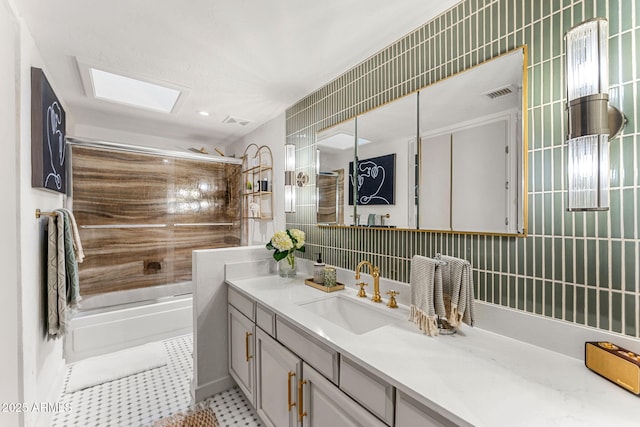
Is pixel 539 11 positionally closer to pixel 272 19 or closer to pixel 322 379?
pixel 272 19

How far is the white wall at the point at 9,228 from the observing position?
3.86 feet

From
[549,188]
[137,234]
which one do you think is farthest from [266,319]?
[137,234]

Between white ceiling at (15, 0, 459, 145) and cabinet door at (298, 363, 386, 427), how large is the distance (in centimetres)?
167

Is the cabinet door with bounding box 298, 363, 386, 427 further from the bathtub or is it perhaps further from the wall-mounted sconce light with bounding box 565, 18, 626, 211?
the bathtub

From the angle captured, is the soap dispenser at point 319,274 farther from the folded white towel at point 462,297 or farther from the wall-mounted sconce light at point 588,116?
the wall-mounted sconce light at point 588,116

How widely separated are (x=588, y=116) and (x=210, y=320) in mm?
2169

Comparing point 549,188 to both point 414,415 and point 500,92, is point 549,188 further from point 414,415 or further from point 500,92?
point 414,415

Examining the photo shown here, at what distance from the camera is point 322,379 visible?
110 cm

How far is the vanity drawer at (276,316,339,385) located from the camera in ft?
3.47

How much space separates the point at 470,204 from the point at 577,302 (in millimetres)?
493

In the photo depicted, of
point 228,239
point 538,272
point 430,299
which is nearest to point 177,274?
point 228,239

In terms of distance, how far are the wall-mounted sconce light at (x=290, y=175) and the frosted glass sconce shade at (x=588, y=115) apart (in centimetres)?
183

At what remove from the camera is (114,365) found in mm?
2316

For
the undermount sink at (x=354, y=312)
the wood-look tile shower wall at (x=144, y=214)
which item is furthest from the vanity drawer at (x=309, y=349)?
the wood-look tile shower wall at (x=144, y=214)
